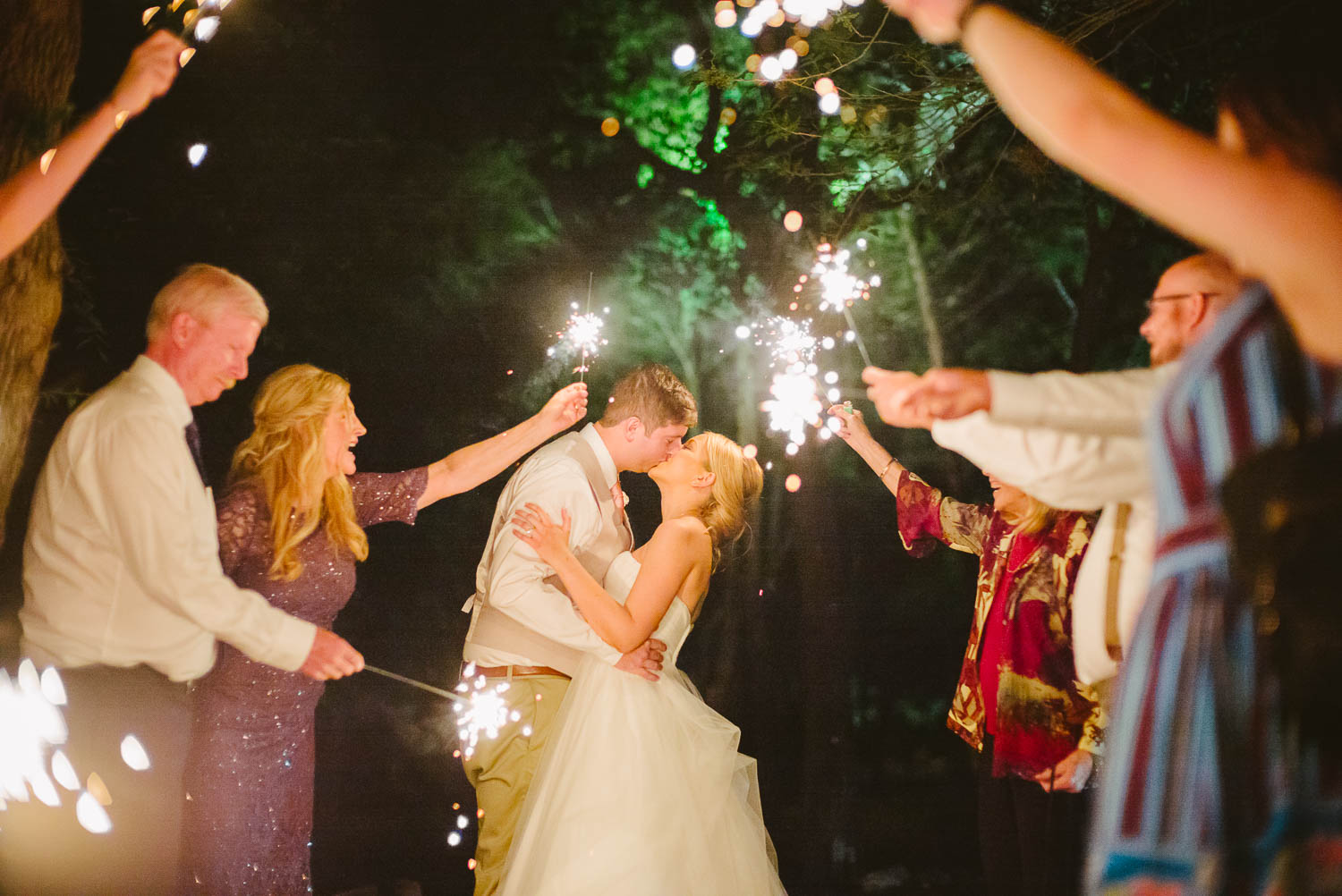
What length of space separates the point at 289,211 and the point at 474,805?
261cm

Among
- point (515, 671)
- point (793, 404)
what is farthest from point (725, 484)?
point (515, 671)

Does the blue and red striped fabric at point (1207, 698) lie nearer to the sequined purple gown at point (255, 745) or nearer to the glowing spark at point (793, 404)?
the sequined purple gown at point (255, 745)

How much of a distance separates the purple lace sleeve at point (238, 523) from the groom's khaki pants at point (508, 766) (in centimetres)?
115

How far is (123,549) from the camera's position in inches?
96.7

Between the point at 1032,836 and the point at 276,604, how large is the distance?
9.05ft

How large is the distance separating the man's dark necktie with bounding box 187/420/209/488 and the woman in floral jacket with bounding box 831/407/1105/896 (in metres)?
2.76

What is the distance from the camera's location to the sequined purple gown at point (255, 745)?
2.62m

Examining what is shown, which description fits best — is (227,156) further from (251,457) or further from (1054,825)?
(1054,825)

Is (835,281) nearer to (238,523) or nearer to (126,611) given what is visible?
(238,523)

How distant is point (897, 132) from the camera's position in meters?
3.96

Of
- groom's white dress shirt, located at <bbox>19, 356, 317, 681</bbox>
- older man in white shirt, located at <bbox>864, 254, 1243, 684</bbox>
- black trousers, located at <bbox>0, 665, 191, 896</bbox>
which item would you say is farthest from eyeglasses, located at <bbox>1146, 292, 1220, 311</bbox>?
black trousers, located at <bbox>0, 665, 191, 896</bbox>

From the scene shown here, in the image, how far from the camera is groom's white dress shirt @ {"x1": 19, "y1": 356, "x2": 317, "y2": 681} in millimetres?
2463

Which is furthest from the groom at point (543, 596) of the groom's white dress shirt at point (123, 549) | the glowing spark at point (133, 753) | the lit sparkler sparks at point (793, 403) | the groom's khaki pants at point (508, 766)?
the glowing spark at point (133, 753)

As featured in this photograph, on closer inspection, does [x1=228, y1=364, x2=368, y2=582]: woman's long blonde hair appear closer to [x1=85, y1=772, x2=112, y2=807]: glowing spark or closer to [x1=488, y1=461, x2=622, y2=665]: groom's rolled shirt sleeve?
[x1=488, y1=461, x2=622, y2=665]: groom's rolled shirt sleeve
